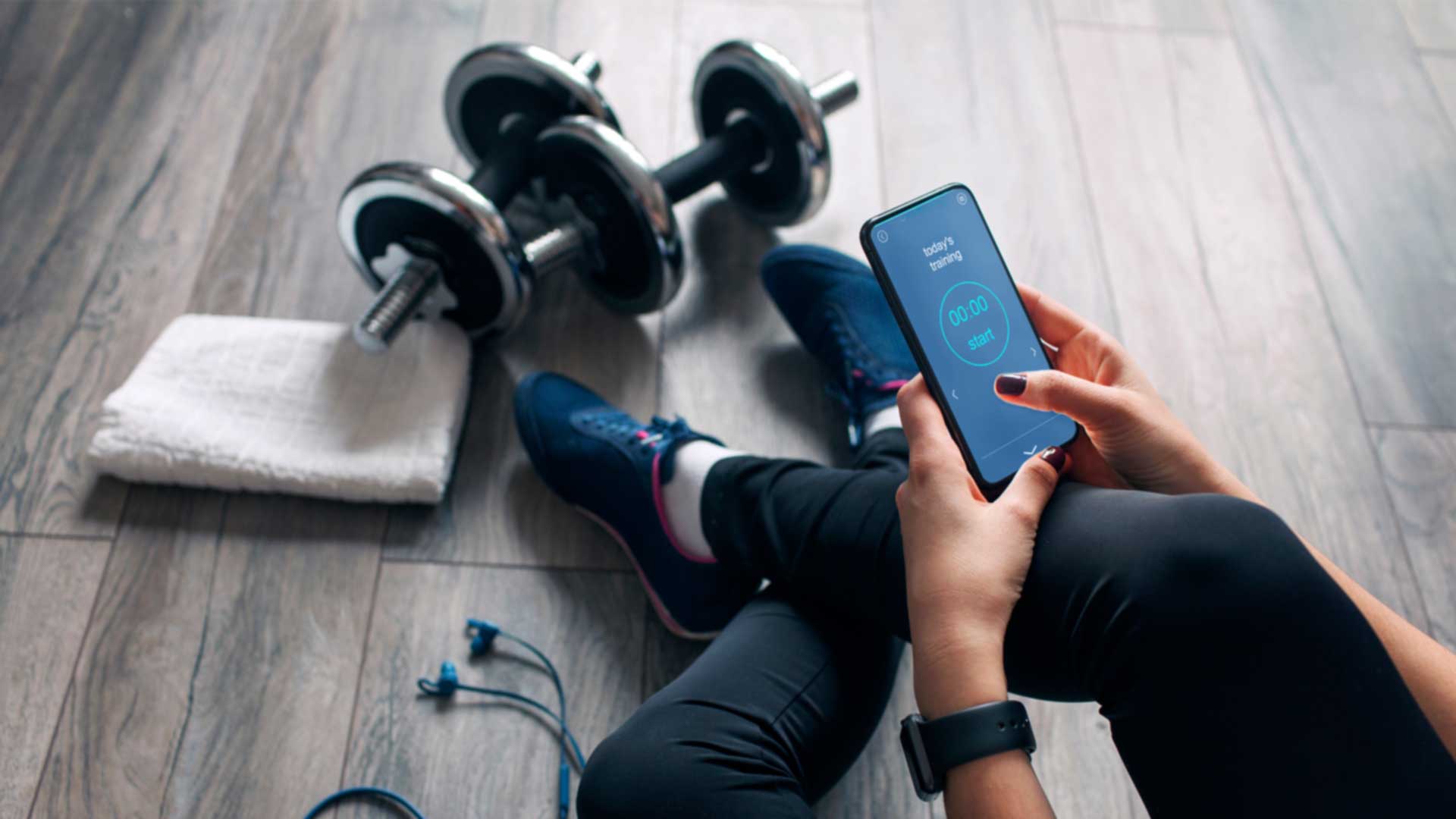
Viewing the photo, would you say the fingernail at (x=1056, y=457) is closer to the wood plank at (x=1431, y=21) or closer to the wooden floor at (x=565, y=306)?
the wooden floor at (x=565, y=306)

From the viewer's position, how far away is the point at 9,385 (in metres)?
0.95

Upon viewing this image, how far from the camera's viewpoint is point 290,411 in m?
0.94

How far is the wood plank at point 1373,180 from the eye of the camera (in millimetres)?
1090

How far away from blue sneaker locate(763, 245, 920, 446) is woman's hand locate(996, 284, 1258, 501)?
32 cm

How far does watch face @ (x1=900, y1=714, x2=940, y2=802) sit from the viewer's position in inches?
21.2

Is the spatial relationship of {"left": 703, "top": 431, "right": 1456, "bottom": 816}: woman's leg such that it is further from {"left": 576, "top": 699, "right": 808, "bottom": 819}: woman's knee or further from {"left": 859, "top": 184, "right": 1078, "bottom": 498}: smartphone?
{"left": 576, "top": 699, "right": 808, "bottom": 819}: woman's knee

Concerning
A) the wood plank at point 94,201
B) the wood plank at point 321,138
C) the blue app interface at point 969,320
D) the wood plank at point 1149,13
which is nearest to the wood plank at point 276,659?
the wood plank at point 94,201

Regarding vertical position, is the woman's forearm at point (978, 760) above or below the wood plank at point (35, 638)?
above

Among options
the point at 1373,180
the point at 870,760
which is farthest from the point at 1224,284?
the point at 870,760

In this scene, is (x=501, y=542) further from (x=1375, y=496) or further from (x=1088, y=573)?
(x=1375, y=496)

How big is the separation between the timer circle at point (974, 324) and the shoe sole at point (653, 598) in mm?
319

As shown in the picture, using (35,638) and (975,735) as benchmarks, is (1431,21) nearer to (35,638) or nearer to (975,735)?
(975,735)

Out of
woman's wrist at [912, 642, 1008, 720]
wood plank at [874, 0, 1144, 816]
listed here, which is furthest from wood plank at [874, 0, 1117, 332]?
woman's wrist at [912, 642, 1008, 720]

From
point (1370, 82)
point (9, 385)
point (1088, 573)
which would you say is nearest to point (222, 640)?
point (9, 385)
